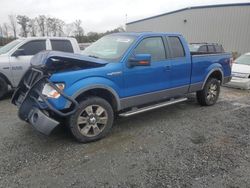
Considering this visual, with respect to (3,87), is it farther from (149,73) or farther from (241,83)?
(241,83)

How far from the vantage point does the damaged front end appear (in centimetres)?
354

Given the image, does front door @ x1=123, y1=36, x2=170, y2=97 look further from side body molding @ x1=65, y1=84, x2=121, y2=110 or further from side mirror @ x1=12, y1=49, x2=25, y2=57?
side mirror @ x1=12, y1=49, x2=25, y2=57

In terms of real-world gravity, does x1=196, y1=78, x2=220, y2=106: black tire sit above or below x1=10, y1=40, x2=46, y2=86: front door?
below

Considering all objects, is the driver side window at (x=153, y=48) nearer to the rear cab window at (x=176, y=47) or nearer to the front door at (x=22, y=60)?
the rear cab window at (x=176, y=47)

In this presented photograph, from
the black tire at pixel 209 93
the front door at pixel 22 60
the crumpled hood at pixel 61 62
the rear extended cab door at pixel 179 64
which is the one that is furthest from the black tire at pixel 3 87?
the black tire at pixel 209 93

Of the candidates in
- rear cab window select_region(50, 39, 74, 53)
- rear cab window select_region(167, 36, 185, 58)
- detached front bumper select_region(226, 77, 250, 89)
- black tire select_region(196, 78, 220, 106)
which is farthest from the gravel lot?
detached front bumper select_region(226, 77, 250, 89)

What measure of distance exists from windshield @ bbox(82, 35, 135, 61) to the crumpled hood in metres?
0.48

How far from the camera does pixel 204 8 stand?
23.3 metres

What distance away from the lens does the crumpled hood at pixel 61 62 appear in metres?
3.65

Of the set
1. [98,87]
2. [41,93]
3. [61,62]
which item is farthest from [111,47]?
[41,93]

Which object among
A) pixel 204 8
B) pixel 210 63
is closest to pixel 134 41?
pixel 210 63

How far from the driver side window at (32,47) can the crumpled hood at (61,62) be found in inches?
136

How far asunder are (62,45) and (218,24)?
19041mm

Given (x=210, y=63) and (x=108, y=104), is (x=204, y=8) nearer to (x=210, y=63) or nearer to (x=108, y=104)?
(x=210, y=63)
